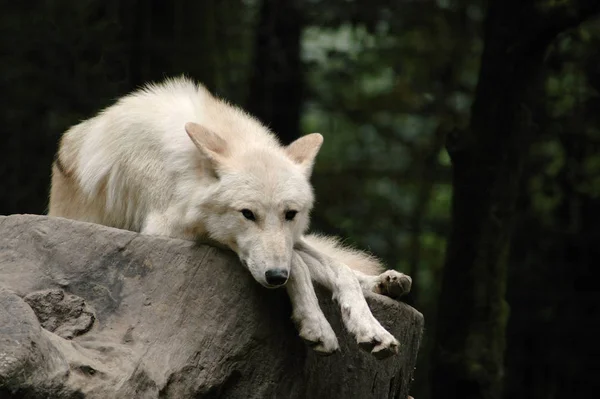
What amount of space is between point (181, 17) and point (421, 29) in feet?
8.35

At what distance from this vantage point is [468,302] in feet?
26.6

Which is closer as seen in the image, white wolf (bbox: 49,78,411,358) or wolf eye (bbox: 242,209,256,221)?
white wolf (bbox: 49,78,411,358)

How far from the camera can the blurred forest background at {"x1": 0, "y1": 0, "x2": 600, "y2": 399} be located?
8195 mm

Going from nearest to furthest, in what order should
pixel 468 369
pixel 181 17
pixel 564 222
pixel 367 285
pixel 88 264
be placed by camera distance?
pixel 88 264 < pixel 367 285 < pixel 468 369 < pixel 181 17 < pixel 564 222

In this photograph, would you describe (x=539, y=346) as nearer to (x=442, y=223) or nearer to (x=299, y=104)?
(x=442, y=223)

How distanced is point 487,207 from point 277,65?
257cm

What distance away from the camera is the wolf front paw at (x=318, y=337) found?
165 inches

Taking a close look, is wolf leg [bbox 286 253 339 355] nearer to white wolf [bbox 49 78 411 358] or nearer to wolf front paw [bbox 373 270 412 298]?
white wolf [bbox 49 78 411 358]

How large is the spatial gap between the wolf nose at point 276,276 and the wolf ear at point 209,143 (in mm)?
713

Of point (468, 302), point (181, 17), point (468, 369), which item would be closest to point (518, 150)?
point (468, 302)

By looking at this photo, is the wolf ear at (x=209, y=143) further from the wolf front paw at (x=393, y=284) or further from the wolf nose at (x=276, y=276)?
the wolf front paw at (x=393, y=284)

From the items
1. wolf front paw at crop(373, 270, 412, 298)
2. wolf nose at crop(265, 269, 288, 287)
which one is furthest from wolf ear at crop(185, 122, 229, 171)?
wolf front paw at crop(373, 270, 412, 298)

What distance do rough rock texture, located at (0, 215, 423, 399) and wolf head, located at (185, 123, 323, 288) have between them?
162 mm

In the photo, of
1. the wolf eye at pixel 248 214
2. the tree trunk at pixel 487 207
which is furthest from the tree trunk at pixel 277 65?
the wolf eye at pixel 248 214
